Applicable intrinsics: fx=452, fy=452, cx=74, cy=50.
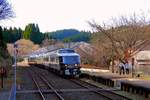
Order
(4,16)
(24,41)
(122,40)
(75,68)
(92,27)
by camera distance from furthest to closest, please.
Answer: (24,41) < (92,27) < (122,40) < (75,68) < (4,16)

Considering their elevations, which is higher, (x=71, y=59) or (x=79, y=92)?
(x=71, y=59)

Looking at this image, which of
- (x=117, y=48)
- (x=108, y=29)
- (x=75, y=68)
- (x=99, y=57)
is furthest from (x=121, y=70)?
(x=99, y=57)

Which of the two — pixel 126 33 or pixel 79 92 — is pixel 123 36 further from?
pixel 79 92

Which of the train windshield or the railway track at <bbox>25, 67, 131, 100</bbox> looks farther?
the train windshield

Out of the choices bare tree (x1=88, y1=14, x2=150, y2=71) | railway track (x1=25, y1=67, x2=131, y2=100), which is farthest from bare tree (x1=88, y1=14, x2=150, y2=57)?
railway track (x1=25, y1=67, x2=131, y2=100)

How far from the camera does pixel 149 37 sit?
211ft

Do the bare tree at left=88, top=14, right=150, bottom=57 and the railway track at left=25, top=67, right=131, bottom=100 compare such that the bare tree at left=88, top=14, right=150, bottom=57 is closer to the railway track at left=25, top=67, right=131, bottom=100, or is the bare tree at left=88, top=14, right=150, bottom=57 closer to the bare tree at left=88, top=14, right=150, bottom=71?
the bare tree at left=88, top=14, right=150, bottom=71

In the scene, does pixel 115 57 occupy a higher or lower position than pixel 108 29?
lower

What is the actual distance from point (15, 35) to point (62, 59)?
149 m

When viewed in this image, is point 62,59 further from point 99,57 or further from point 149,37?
point 99,57

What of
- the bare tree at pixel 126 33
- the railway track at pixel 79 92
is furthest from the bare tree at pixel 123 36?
the railway track at pixel 79 92

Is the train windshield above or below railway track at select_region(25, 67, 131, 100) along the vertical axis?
above

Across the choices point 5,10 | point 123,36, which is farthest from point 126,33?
point 5,10

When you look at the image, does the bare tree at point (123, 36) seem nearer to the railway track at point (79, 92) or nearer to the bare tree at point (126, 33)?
the bare tree at point (126, 33)
